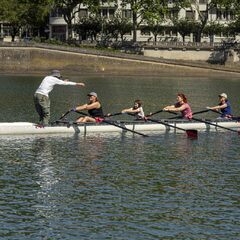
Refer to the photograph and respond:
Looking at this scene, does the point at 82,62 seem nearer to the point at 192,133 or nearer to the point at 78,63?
the point at 78,63

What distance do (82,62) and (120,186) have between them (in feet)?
289

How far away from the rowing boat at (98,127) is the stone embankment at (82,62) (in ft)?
235

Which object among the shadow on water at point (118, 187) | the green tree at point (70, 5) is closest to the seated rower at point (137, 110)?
the shadow on water at point (118, 187)

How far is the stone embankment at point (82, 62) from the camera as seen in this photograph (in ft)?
377

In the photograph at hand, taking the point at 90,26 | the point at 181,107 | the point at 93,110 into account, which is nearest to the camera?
the point at 93,110

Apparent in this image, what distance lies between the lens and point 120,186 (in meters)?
27.8

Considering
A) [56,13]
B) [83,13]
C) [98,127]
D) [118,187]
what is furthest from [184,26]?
[118,187]

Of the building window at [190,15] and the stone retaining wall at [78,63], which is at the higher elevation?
the building window at [190,15]

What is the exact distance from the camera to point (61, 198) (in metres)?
25.9

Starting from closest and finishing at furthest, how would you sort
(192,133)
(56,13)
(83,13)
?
1. (192,133)
2. (83,13)
3. (56,13)

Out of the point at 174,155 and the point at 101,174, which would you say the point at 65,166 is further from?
the point at 174,155

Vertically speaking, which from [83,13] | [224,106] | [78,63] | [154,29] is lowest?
[78,63]

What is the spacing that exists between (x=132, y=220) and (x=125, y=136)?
17169 millimetres

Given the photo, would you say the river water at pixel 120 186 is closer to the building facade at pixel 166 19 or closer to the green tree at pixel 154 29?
the green tree at pixel 154 29
